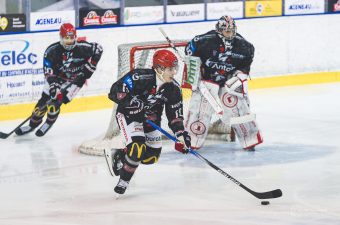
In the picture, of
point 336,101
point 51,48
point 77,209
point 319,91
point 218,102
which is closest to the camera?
point 77,209

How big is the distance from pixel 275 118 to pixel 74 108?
83.1 inches

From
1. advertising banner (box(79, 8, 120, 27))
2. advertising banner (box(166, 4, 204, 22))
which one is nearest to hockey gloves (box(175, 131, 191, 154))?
advertising banner (box(79, 8, 120, 27))

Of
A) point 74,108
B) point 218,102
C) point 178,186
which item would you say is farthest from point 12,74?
point 178,186

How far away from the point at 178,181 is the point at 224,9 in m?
5.31

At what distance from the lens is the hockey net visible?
883cm

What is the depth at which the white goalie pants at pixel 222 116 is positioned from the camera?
8.90 m

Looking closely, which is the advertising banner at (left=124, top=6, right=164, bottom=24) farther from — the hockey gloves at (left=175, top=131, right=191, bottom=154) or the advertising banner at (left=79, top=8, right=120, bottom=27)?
the hockey gloves at (left=175, top=131, right=191, bottom=154)

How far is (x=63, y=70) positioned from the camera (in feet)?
31.5

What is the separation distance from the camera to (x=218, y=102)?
8836mm

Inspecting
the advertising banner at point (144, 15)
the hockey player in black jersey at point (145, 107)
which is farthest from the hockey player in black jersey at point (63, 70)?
the hockey player in black jersey at point (145, 107)

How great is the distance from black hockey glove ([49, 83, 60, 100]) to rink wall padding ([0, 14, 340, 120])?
3.60 ft

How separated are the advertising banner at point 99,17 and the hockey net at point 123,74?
189 centimetres

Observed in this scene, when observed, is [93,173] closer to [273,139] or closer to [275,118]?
[273,139]

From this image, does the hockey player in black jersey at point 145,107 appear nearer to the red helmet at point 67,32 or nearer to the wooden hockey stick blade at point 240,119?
the wooden hockey stick blade at point 240,119
